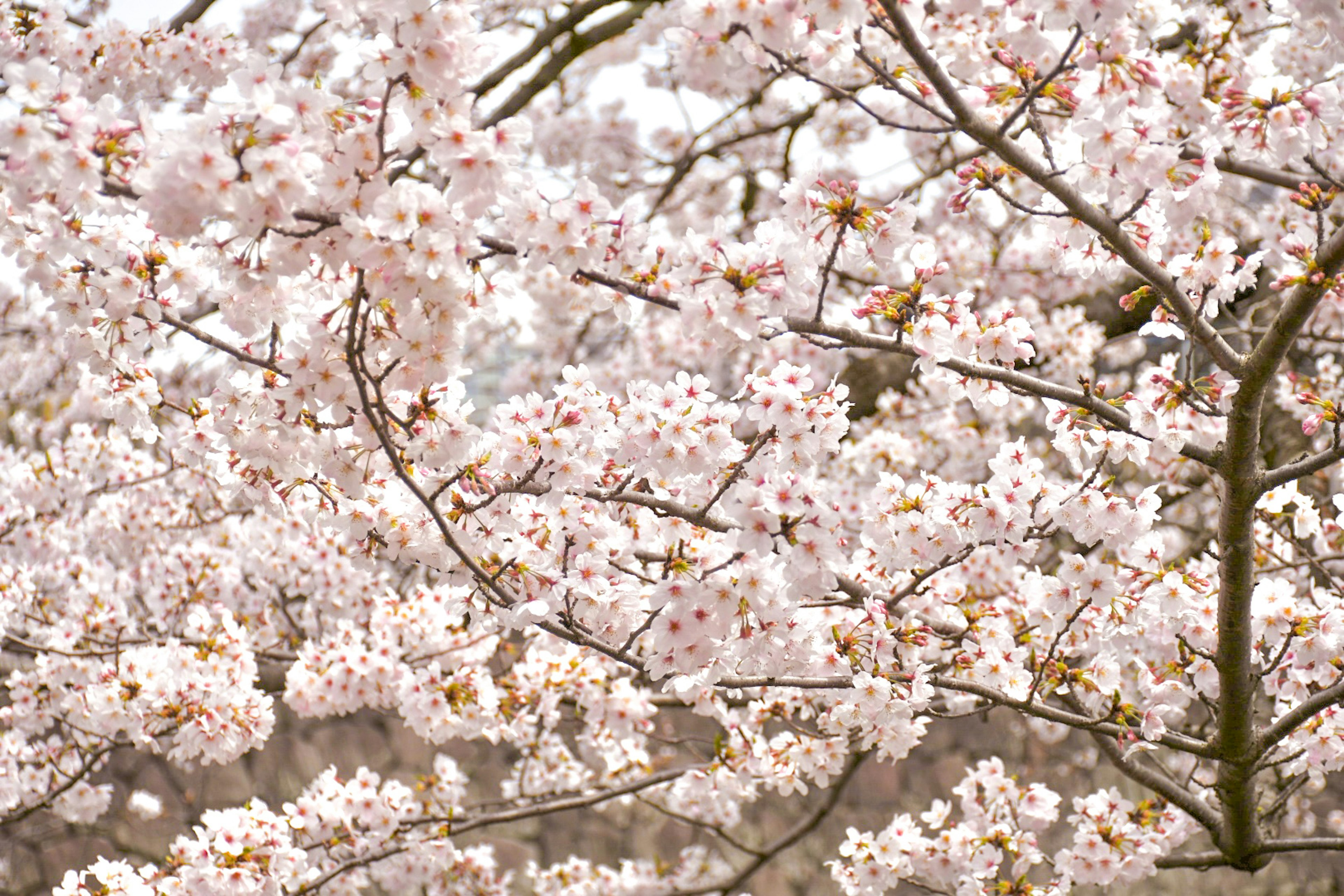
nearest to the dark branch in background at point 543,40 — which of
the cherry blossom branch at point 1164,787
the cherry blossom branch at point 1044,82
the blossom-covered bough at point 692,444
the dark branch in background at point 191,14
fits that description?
the blossom-covered bough at point 692,444

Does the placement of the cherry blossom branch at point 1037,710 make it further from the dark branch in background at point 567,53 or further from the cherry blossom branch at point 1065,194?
the dark branch in background at point 567,53

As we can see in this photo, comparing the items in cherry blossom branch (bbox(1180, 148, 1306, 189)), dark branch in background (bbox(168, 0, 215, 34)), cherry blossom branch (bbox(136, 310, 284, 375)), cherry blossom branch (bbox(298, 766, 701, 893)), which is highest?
dark branch in background (bbox(168, 0, 215, 34))

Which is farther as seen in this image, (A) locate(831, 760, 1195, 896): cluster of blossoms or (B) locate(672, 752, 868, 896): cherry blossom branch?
(B) locate(672, 752, 868, 896): cherry blossom branch

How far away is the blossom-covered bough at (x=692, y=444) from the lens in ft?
5.63

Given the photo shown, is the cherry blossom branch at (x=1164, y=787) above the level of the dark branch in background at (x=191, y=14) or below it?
below

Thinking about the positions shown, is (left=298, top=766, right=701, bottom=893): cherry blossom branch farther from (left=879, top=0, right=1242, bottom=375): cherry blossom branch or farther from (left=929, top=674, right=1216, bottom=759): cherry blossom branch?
(left=879, top=0, right=1242, bottom=375): cherry blossom branch

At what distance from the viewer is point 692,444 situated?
218 centimetres

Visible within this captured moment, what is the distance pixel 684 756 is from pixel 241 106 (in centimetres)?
672

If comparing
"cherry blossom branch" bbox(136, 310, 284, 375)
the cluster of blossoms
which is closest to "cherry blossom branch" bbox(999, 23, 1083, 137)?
"cherry blossom branch" bbox(136, 310, 284, 375)

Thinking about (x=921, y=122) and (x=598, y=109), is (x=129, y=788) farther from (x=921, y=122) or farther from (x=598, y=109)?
(x=921, y=122)

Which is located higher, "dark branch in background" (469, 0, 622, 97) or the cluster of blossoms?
"dark branch in background" (469, 0, 622, 97)

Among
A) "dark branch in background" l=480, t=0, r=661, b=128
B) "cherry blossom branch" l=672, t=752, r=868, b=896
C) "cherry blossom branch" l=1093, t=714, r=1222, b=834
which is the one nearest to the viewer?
"cherry blossom branch" l=1093, t=714, r=1222, b=834

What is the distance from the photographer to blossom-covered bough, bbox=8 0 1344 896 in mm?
1717

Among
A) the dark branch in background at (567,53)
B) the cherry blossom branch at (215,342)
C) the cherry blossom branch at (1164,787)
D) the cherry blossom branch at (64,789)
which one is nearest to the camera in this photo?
the cherry blossom branch at (215,342)
